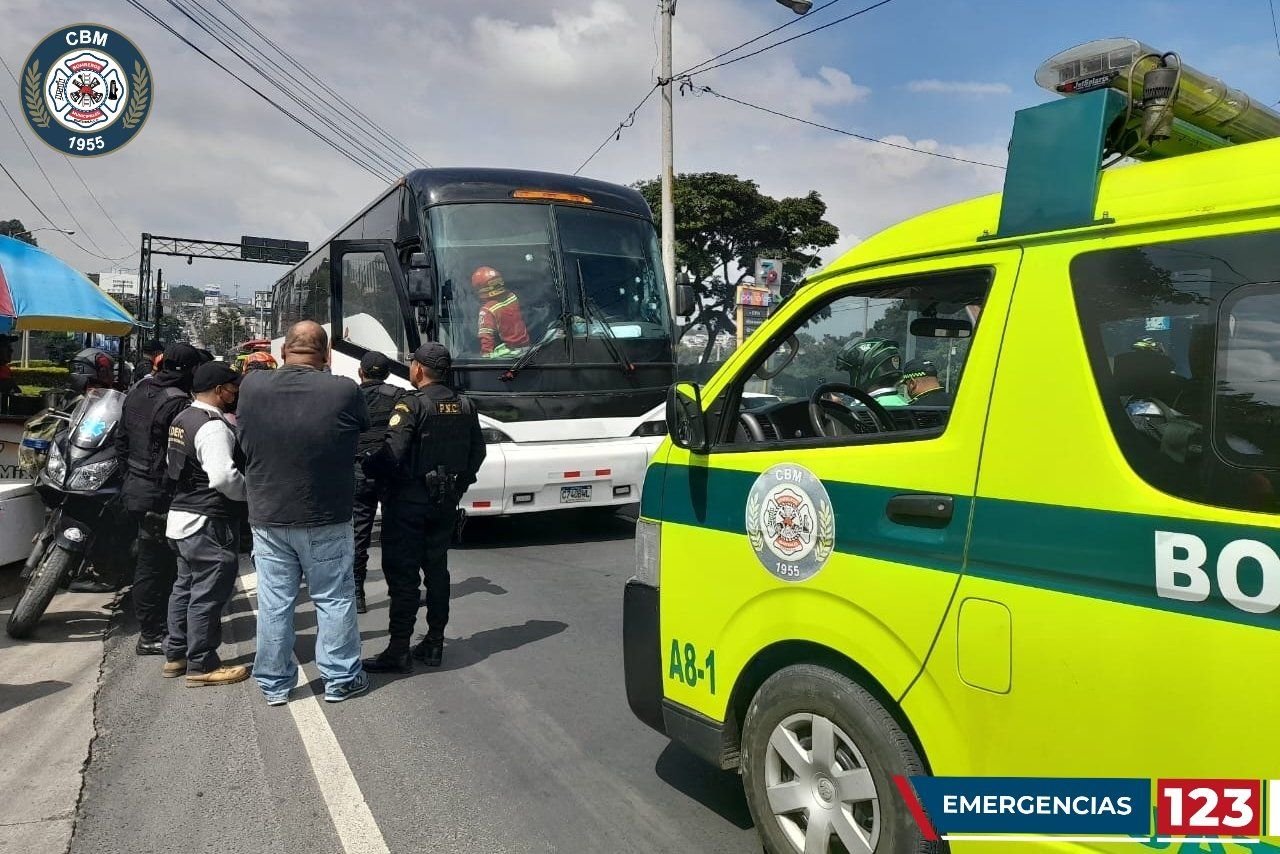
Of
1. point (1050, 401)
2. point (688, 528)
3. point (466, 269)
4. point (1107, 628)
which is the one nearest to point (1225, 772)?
point (1107, 628)

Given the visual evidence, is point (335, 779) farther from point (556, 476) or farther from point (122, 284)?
point (122, 284)

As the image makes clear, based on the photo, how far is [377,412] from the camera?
6.17m

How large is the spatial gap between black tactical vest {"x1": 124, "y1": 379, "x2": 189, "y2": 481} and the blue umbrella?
3.38m

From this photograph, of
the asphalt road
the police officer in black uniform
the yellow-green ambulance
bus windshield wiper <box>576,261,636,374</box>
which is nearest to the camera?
the yellow-green ambulance

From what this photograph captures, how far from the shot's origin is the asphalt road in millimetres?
3240

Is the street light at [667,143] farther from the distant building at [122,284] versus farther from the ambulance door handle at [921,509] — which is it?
the distant building at [122,284]

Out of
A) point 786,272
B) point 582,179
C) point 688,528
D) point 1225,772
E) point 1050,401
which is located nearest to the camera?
point 1225,772

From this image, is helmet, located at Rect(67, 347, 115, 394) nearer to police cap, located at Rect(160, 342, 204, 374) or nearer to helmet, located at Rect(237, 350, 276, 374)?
helmet, located at Rect(237, 350, 276, 374)

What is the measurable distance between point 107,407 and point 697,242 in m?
30.5

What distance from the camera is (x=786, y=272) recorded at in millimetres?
34031

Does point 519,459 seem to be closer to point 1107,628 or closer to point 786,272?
point 1107,628

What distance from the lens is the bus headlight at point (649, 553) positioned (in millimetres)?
3301

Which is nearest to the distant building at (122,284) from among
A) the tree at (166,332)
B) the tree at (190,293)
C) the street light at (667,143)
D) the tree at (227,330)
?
the tree at (166,332)

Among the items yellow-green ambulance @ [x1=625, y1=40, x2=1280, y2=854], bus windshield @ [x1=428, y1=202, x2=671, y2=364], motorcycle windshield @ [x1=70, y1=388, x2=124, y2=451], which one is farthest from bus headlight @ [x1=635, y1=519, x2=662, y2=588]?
bus windshield @ [x1=428, y1=202, x2=671, y2=364]
